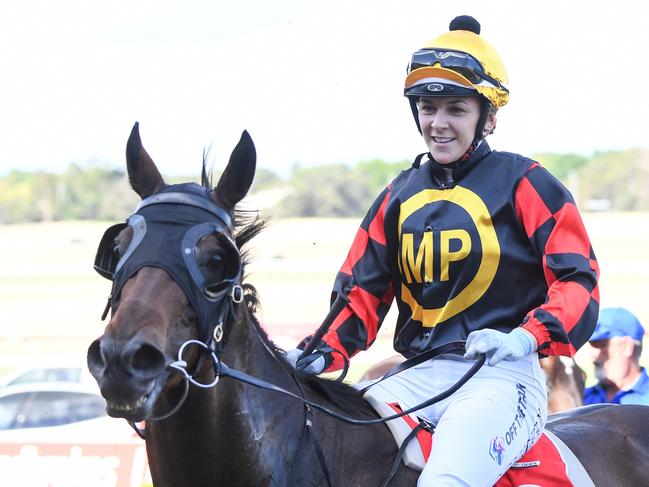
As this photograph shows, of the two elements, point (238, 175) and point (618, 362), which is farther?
point (618, 362)

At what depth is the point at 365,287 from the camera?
3.69m

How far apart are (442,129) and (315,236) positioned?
3645 cm

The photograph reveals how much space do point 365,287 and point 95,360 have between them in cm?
141

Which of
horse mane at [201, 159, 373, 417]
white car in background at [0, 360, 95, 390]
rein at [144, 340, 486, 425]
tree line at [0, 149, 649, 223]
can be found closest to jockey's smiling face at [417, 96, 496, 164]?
rein at [144, 340, 486, 425]

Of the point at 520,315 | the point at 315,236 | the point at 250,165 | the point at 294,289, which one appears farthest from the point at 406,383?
the point at 315,236

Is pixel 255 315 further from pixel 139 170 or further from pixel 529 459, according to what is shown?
pixel 529 459

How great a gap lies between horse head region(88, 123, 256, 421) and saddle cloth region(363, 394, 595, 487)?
2.34 ft

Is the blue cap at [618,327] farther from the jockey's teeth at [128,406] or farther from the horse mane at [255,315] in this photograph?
the jockey's teeth at [128,406]

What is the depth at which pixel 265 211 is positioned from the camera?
320 centimetres

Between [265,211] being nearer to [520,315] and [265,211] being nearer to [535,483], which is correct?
[520,315]

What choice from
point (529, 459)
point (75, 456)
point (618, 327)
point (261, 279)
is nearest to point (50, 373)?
point (75, 456)

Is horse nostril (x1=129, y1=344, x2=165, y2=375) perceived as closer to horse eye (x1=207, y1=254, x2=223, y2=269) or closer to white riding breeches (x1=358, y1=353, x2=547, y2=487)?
horse eye (x1=207, y1=254, x2=223, y2=269)

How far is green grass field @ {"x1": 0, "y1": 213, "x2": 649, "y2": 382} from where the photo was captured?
21.3 m

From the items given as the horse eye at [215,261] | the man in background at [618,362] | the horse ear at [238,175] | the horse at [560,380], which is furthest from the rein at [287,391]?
the horse at [560,380]
